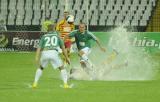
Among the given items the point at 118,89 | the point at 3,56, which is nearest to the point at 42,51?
the point at 118,89

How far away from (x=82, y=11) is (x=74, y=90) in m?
26.5

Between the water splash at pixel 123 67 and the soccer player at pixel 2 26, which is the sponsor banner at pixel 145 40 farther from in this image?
the water splash at pixel 123 67

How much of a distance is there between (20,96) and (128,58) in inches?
385

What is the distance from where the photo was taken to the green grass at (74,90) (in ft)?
54.9

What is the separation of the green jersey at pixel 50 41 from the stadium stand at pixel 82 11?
24.7 metres

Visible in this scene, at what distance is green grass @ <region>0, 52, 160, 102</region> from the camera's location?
54.9 feet

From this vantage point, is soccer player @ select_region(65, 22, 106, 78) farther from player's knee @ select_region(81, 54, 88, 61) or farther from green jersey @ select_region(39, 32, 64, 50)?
green jersey @ select_region(39, 32, 64, 50)

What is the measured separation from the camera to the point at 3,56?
36.6 meters

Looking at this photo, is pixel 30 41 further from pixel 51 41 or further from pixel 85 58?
pixel 51 41

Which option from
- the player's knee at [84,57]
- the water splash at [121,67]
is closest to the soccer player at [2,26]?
the water splash at [121,67]

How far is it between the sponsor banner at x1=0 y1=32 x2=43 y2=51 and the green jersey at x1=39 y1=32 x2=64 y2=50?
1899 centimetres

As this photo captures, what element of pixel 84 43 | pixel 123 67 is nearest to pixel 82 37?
pixel 84 43

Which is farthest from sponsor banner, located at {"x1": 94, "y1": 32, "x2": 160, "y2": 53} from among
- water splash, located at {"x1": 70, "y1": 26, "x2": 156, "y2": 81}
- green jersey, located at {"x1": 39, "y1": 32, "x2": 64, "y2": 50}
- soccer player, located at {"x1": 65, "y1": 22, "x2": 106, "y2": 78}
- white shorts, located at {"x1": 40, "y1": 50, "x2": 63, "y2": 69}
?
green jersey, located at {"x1": 39, "y1": 32, "x2": 64, "y2": 50}

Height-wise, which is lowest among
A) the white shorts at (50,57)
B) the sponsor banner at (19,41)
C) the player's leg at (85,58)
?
the sponsor banner at (19,41)
